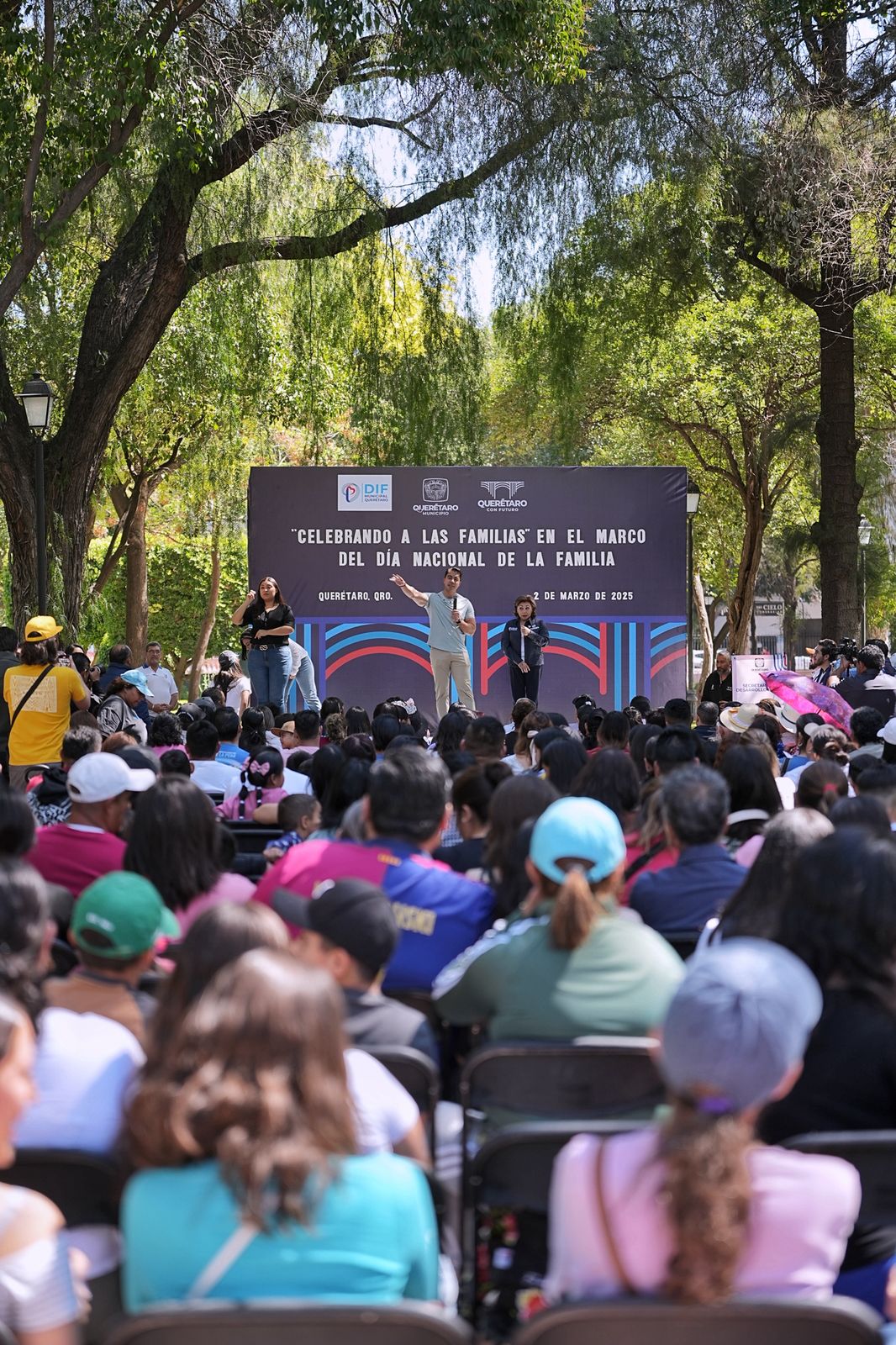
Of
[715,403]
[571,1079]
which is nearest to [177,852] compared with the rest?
[571,1079]

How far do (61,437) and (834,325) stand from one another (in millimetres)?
8950

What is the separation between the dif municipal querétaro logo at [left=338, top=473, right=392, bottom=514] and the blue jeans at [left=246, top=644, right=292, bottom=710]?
4.23 m

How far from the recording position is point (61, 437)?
46.7ft

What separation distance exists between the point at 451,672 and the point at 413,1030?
11.7 metres

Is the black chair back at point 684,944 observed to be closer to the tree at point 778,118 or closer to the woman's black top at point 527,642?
the woman's black top at point 527,642

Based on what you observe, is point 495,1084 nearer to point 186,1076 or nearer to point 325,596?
point 186,1076

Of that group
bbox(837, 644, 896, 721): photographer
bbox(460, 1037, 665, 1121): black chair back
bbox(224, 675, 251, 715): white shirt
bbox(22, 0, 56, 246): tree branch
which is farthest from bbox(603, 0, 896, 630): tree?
bbox(460, 1037, 665, 1121): black chair back

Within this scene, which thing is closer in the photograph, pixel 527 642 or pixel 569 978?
pixel 569 978

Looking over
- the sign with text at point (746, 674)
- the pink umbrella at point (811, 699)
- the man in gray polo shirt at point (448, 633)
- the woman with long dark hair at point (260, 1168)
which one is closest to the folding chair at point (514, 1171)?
the woman with long dark hair at point (260, 1168)

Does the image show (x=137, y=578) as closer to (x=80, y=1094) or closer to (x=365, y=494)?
(x=365, y=494)

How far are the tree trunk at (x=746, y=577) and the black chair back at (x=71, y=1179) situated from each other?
24.8 metres

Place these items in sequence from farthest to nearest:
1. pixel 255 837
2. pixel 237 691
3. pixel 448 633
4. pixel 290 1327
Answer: pixel 448 633, pixel 237 691, pixel 255 837, pixel 290 1327

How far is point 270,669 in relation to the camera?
12797 mm

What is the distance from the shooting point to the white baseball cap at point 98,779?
512 centimetres
